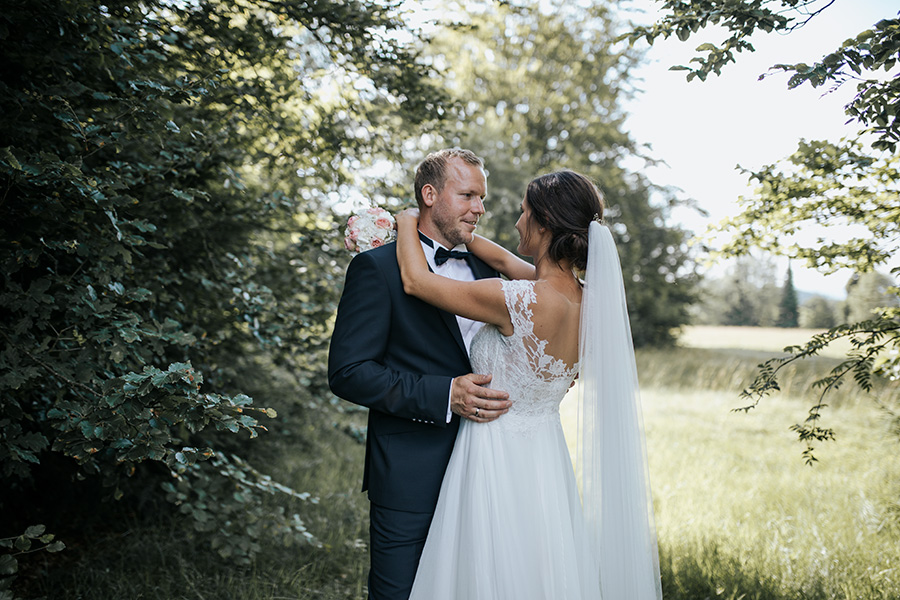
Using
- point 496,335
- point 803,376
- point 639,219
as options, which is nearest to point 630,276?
point 639,219

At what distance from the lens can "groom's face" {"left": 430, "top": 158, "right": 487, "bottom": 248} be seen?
271 centimetres

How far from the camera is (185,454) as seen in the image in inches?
81.7

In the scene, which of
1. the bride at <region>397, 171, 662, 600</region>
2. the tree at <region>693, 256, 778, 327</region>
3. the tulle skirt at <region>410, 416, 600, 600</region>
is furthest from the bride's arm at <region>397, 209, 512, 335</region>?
the tree at <region>693, 256, 778, 327</region>

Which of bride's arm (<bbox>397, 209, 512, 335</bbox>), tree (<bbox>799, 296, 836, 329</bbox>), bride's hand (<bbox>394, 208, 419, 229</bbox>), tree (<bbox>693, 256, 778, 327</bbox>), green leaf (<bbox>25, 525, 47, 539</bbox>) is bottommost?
green leaf (<bbox>25, 525, 47, 539</bbox>)

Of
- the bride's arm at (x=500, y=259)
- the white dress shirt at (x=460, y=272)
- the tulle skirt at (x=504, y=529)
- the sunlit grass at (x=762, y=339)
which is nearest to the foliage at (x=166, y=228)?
the tulle skirt at (x=504, y=529)

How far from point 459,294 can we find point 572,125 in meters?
18.5

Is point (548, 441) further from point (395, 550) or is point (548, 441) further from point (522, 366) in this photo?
point (395, 550)

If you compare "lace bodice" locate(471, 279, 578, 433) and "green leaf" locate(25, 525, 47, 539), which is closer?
"green leaf" locate(25, 525, 47, 539)

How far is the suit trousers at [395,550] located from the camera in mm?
2423

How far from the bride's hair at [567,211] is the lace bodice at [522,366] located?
0.24m

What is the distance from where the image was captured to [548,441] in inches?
103

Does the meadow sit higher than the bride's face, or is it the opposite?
the bride's face

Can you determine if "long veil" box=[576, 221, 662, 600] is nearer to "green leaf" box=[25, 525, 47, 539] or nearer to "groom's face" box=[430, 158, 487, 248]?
"groom's face" box=[430, 158, 487, 248]

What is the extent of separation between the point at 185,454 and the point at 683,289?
751 inches
